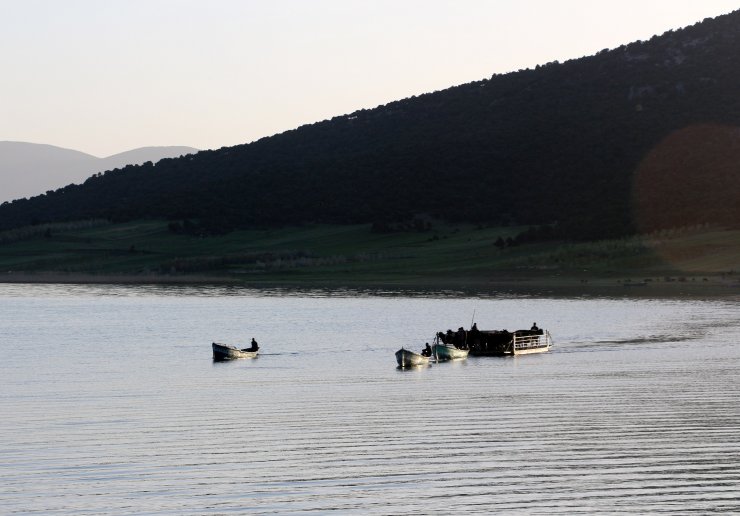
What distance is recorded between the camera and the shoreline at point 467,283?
12569cm

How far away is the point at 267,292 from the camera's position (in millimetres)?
143875

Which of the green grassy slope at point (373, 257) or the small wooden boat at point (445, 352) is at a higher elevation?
the green grassy slope at point (373, 257)

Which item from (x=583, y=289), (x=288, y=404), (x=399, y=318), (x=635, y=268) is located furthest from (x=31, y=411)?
(x=635, y=268)

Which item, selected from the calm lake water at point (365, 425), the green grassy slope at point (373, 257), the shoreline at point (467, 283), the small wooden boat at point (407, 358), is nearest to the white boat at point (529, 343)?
the calm lake water at point (365, 425)

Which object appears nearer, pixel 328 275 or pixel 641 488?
pixel 641 488

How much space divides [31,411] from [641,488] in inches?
922

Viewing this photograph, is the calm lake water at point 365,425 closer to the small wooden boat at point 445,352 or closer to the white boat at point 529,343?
the small wooden boat at point 445,352

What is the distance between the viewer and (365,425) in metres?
41.6

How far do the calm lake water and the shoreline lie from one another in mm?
37342

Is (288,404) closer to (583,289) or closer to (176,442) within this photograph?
(176,442)

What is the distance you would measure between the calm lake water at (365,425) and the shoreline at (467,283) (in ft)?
123

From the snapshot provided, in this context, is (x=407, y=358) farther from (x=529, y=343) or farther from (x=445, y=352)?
(x=529, y=343)

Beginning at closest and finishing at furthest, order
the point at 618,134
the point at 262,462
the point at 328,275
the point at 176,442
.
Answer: the point at 262,462 → the point at 176,442 → the point at 328,275 → the point at 618,134

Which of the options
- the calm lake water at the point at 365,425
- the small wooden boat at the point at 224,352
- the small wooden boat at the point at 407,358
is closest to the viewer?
the calm lake water at the point at 365,425
